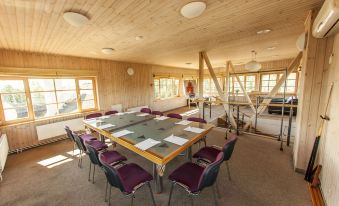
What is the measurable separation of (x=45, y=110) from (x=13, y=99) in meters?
0.70

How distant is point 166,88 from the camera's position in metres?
8.20

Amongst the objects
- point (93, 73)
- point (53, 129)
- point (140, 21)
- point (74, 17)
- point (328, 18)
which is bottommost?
point (53, 129)

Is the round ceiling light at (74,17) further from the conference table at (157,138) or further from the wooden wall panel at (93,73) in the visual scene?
the wooden wall panel at (93,73)

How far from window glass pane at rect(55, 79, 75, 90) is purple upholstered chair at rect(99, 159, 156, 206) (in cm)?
387

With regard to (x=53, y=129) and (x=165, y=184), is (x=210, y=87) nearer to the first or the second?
(x=165, y=184)

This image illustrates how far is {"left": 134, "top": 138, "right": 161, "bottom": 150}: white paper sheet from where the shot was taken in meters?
1.88

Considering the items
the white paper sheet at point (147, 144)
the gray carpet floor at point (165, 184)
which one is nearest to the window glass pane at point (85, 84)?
the gray carpet floor at point (165, 184)

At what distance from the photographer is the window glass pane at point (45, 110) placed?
3977 mm

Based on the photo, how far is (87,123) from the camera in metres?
3.13

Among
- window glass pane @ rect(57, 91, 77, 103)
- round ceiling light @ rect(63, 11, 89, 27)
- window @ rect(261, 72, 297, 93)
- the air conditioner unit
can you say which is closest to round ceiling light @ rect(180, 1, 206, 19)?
the air conditioner unit

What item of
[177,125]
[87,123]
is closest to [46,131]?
[87,123]

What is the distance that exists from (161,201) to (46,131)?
3.83 m

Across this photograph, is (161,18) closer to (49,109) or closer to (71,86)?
(71,86)

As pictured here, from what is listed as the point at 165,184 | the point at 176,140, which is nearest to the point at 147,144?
the point at 176,140
